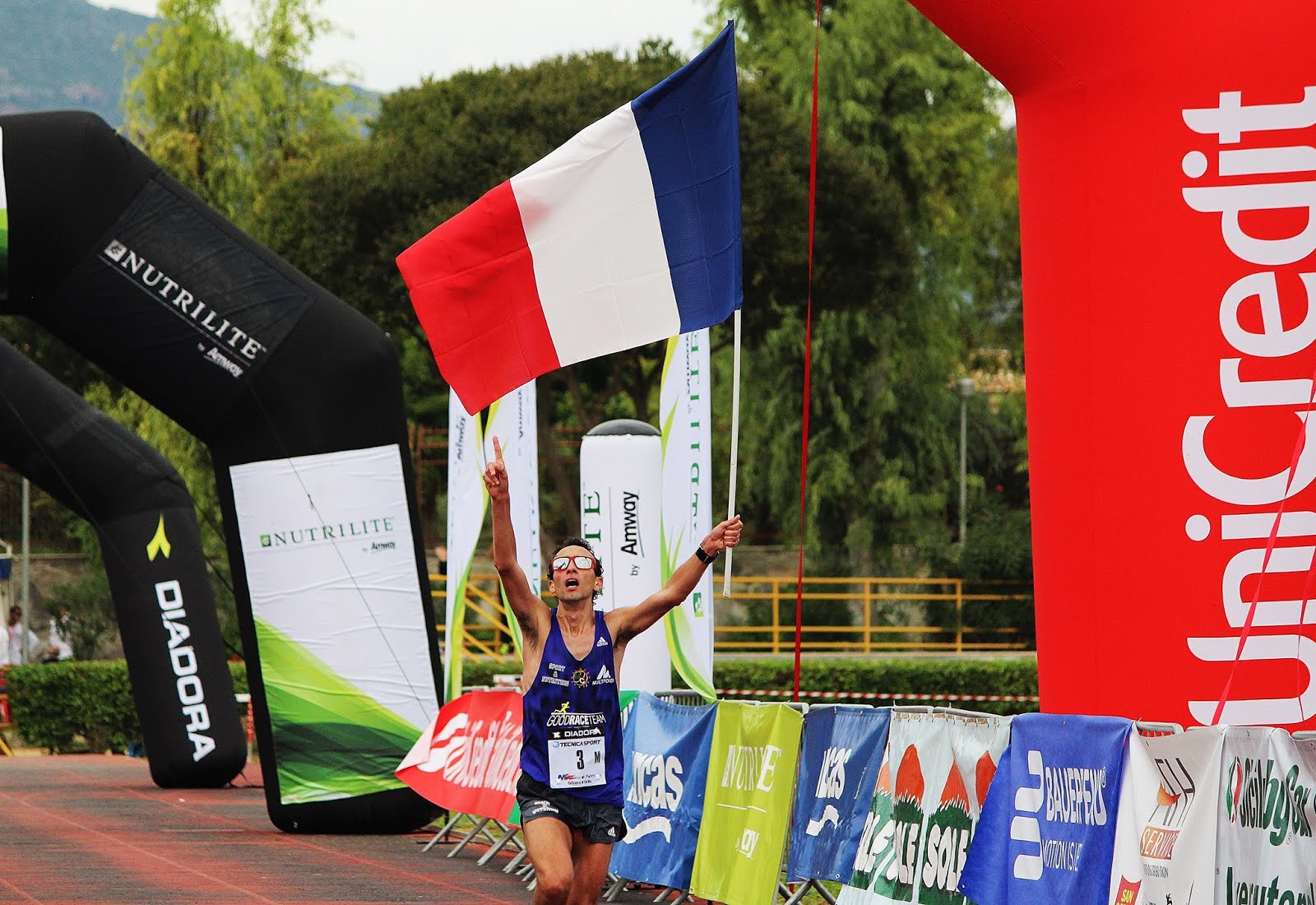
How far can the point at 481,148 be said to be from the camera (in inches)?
1517

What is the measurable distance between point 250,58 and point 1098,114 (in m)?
35.4

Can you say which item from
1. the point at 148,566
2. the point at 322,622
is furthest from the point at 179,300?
the point at 148,566

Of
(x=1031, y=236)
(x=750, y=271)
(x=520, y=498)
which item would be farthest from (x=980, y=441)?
(x=1031, y=236)

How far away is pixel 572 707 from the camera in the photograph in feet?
22.6

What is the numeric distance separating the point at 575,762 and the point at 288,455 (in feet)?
22.6

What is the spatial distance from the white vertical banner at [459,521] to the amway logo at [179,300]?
2248mm

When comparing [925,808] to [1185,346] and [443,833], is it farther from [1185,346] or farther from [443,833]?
[443,833]

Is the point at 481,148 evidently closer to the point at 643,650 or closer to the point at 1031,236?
the point at 643,650

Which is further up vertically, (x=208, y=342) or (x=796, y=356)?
(x=796, y=356)

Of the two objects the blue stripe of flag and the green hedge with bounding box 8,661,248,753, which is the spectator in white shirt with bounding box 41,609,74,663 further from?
the blue stripe of flag

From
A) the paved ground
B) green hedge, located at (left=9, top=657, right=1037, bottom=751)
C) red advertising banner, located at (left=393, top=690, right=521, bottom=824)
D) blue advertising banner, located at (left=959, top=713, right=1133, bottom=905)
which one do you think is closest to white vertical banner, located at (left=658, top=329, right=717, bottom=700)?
red advertising banner, located at (left=393, top=690, right=521, bottom=824)

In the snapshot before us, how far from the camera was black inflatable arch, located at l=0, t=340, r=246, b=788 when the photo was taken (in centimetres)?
1698

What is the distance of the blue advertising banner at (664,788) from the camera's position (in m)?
9.57

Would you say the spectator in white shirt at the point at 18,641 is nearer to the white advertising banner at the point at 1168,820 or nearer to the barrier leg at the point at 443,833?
the barrier leg at the point at 443,833
